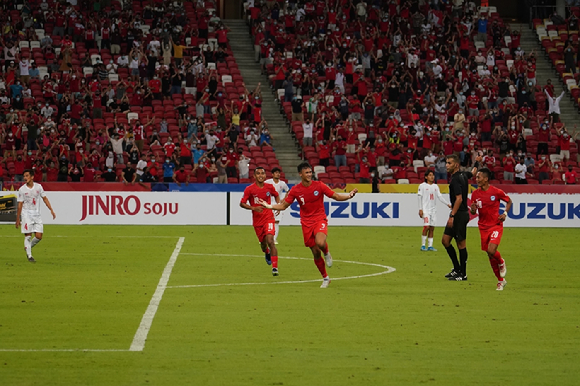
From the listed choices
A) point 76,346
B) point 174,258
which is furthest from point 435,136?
point 76,346

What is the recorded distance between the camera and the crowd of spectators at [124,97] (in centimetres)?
3625

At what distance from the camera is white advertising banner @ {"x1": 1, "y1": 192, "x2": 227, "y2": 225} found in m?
32.8

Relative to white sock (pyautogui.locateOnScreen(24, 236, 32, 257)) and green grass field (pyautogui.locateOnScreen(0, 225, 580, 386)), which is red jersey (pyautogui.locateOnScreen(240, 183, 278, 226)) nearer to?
green grass field (pyautogui.locateOnScreen(0, 225, 580, 386))

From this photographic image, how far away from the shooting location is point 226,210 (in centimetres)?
3322

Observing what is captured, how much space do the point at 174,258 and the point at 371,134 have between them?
19462 mm

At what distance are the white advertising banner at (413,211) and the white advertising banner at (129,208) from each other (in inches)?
144

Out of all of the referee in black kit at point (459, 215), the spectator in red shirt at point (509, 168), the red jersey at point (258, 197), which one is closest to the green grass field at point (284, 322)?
the referee in black kit at point (459, 215)

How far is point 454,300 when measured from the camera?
15.1 meters

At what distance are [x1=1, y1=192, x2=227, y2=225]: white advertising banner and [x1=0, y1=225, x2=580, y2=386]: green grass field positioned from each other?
9.51 metres

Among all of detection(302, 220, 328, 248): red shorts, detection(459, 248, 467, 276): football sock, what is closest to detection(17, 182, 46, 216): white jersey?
detection(302, 220, 328, 248): red shorts

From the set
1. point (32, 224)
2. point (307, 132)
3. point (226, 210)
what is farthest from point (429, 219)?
point (307, 132)

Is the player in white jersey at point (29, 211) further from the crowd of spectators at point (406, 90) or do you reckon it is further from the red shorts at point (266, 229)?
the crowd of spectators at point (406, 90)

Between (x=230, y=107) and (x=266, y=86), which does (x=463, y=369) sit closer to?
(x=230, y=107)

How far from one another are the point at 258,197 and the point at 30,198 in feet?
17.8
